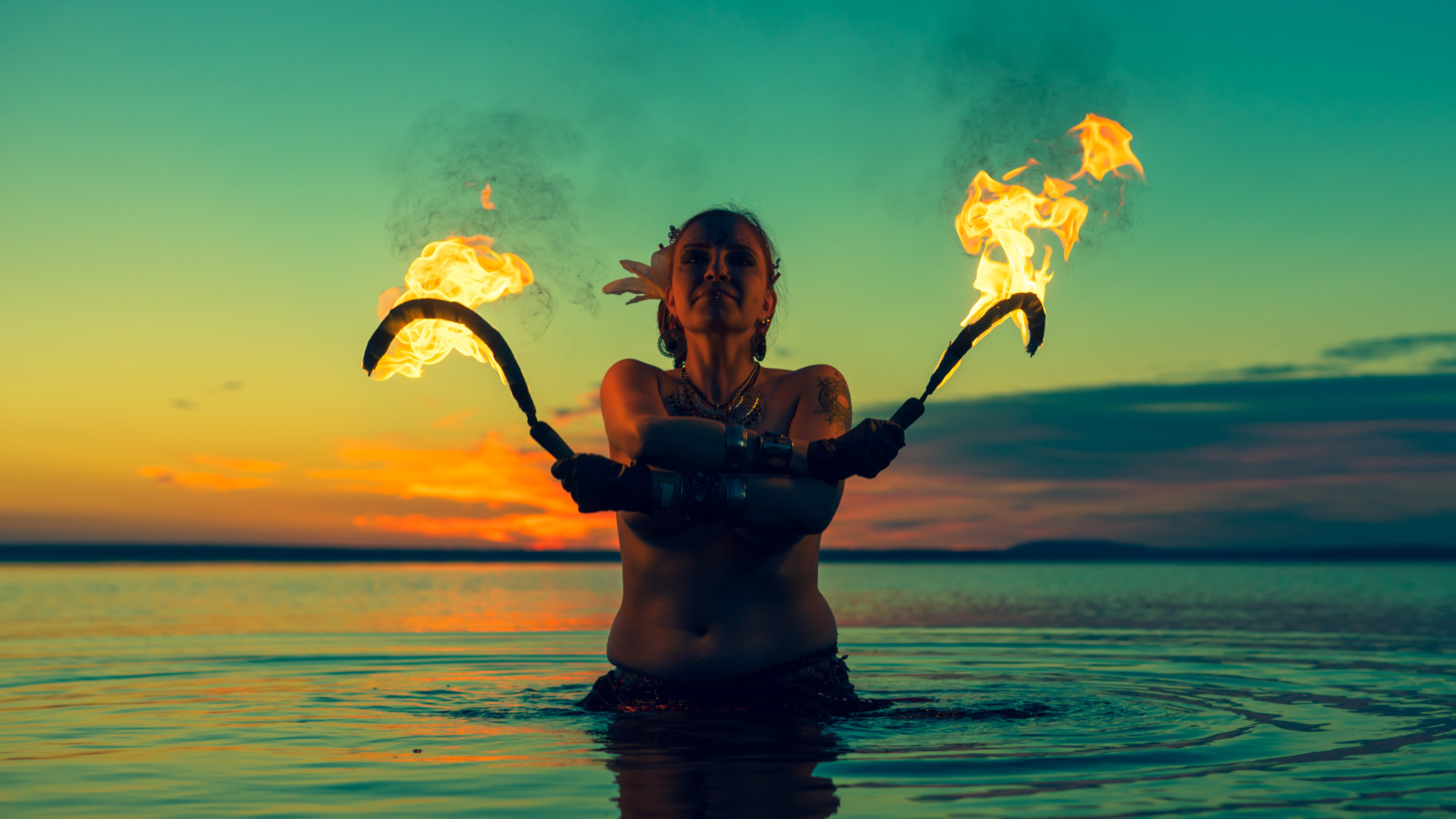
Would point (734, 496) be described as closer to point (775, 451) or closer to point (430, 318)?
point (775, 451)

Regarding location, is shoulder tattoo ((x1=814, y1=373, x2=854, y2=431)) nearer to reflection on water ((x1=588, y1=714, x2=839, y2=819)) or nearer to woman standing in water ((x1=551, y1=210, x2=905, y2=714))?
woman standing in water ((x1=551, y1=210, x2=905, y2=714))

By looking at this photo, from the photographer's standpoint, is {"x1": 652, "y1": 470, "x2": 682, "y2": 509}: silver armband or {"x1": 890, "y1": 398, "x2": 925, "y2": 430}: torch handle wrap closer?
{"x1": 652, "y1": 470, "x2": 682, "y2": 509}: silver armband

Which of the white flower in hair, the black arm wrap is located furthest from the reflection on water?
the white flower in hair

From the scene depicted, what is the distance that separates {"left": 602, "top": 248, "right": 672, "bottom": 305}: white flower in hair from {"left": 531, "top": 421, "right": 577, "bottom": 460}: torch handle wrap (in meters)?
1.47

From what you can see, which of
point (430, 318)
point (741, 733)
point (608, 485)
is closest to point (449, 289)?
point (430, 318)

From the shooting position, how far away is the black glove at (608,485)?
23.5 feet

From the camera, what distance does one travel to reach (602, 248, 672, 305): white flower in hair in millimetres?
8875

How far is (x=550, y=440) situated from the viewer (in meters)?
7.94

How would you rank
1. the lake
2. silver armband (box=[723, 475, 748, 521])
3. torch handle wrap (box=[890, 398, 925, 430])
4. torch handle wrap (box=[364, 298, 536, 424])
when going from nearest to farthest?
the lake → silver armband (box=[723, 475, 748, 521]) → torch handle wrap (box=[890, 398, 925, 430]) → torch handle wrap (box=[364, 298, 536, 424])

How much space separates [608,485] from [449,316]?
7.37 feet

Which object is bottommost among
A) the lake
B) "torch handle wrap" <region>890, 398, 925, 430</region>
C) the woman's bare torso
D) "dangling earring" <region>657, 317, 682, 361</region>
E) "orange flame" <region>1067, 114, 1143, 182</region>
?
the lake

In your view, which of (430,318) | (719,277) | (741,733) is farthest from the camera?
(430,318)

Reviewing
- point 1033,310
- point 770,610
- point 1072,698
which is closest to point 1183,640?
point 1072,698

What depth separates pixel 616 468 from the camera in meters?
7.21
